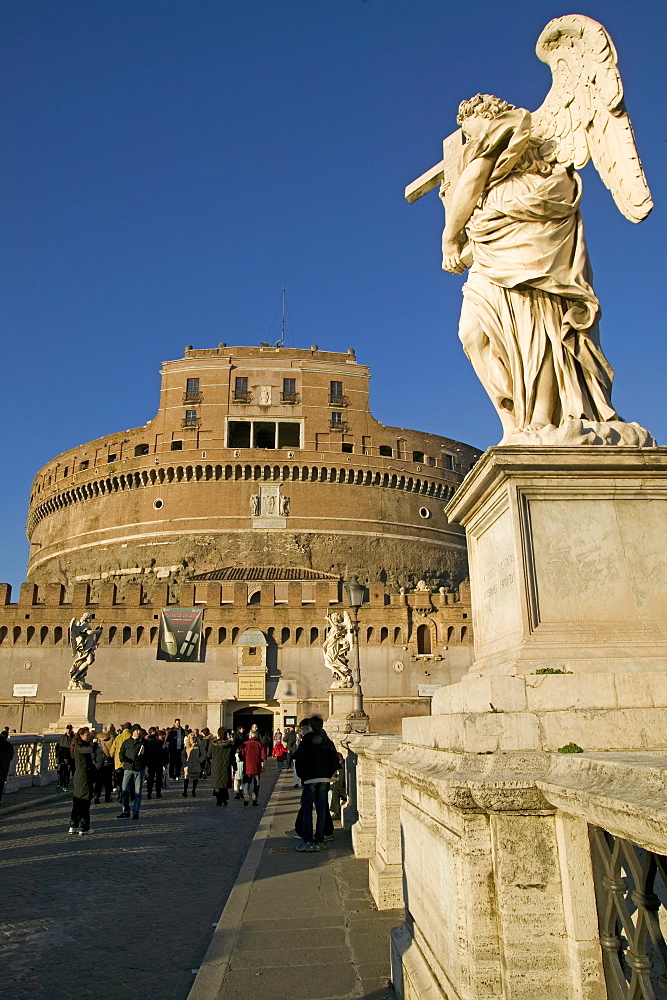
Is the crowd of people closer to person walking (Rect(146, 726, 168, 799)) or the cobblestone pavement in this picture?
person walking (Rect(146, 726, 168, 799))

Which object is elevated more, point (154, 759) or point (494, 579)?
point (494, 579)

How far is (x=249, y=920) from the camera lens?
405 cm

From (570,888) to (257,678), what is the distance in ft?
98.5

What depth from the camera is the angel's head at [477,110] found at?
3.32m

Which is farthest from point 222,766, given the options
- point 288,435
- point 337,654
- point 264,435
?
point 264,435

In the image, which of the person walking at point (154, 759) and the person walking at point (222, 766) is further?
the person walking at point (154, 759)

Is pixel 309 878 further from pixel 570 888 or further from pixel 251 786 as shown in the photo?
pixel 251 786

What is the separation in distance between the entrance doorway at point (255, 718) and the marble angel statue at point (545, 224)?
2942cm

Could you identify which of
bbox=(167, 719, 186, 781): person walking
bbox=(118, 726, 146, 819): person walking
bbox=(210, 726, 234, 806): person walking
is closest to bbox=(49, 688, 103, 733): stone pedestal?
bbox=(167, 719, 186, 781): person walking

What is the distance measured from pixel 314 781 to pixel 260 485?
36099 mm

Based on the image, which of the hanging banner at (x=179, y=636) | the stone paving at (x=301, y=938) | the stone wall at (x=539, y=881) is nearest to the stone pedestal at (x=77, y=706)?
the hanging banner at (x=179, y=636)

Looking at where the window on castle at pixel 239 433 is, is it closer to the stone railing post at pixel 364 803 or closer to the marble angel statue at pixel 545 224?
the stone railing post at pixel 364 803

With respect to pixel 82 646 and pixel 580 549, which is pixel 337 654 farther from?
pixel 580 549

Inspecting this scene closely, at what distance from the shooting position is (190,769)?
44.5ft
